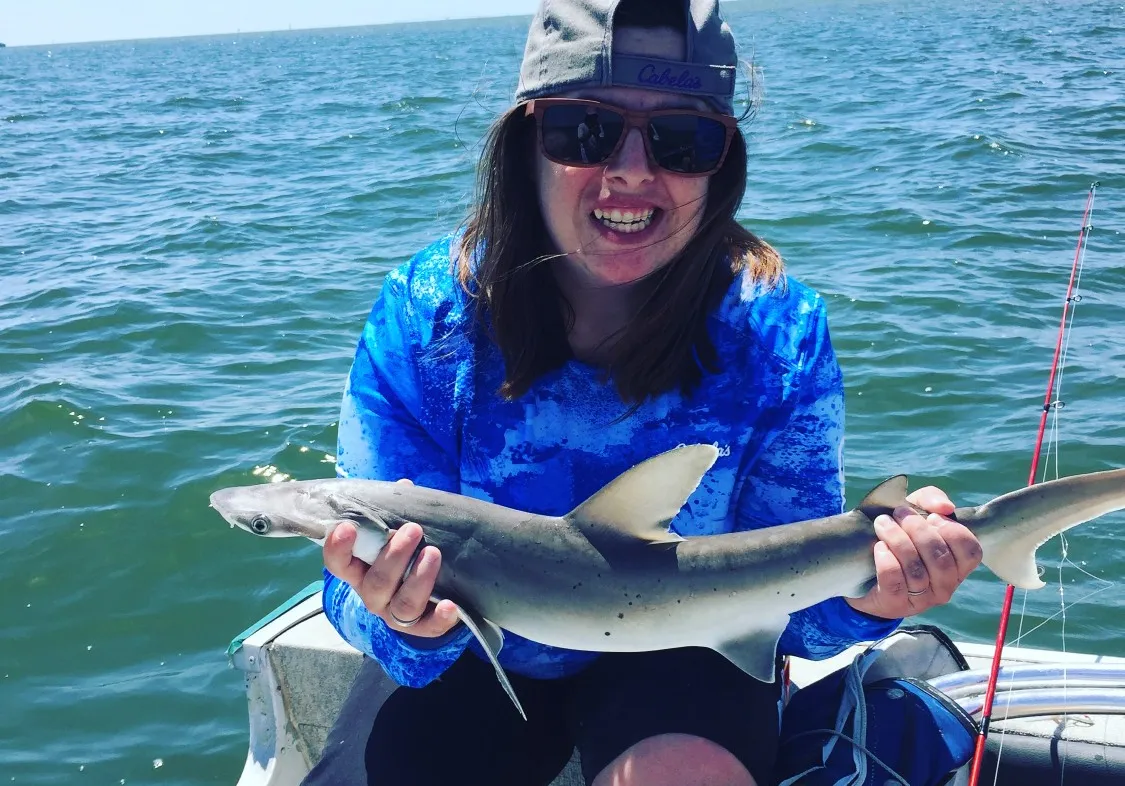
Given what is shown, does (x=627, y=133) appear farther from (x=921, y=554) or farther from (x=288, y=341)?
(x=288, y=341)

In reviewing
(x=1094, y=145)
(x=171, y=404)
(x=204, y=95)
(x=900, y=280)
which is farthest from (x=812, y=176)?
(x=204, y=95)

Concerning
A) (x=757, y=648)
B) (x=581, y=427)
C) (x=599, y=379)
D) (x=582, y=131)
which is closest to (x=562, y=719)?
(x=757, y=648)

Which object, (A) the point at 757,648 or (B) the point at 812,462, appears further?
(B) the point at 812,462

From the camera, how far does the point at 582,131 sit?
2518mm

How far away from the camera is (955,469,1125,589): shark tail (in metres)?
2.28

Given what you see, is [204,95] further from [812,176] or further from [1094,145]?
[1094,145]

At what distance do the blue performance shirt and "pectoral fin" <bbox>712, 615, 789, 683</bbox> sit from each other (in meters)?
0.30

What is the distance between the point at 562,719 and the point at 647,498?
863mm

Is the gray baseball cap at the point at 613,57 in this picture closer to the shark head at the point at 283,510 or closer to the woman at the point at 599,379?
the woman at the point at 599,379

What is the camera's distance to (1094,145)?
14031 mm

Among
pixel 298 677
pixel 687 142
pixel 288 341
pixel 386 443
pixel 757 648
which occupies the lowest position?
pixel 288 341

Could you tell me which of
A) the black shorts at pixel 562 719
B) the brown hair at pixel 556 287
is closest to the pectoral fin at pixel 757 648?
the black shorts at pixel 562 719

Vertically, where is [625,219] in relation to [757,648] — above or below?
above

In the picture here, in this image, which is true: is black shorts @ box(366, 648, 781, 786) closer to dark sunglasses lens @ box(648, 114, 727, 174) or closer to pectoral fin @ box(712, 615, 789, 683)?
pectoral fin @ box(712, 615, 789, 683)
